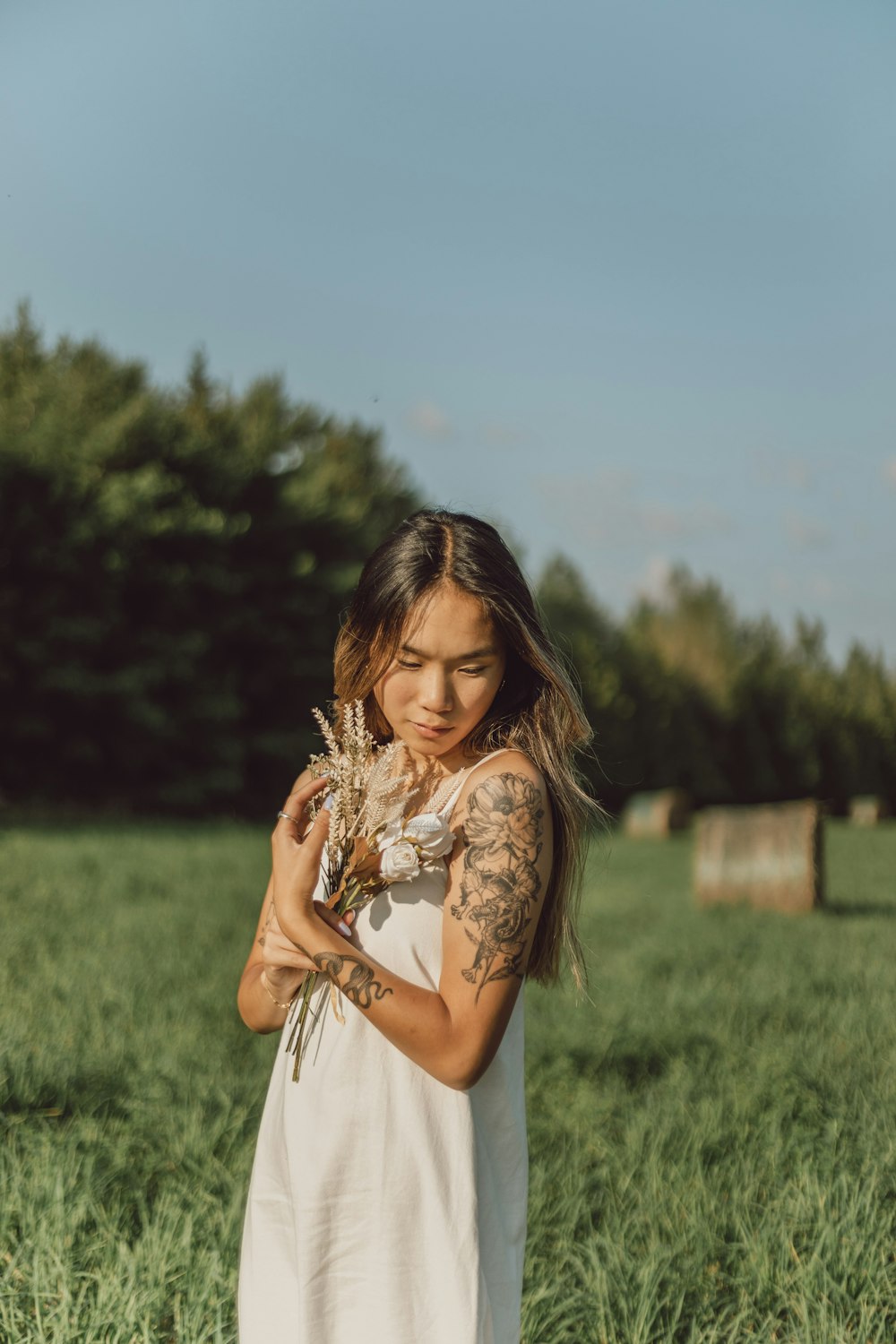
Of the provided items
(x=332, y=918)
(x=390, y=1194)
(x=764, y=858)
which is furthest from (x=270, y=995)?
(x=764, y=858)

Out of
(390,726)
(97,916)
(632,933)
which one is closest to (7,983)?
(97,916)

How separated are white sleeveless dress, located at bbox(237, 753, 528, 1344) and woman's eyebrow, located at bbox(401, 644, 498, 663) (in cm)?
24

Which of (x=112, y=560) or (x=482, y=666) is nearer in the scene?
(x=482, y=666)

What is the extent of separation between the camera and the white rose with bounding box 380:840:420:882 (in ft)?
5.71

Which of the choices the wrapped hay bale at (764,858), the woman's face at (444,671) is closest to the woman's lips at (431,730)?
the woman's face at (444,671)

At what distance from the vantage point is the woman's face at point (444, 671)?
74.5 inches

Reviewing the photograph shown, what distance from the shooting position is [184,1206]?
3.28 metres

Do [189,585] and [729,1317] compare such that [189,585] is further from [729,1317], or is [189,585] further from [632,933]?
[729,1317]

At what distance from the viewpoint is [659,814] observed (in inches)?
941

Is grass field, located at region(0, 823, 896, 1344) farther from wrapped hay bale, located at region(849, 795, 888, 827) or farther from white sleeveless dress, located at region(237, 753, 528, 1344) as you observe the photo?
wrapped hay bale, located at region(849, 795, 888, 827)

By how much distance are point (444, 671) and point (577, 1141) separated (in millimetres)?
2592

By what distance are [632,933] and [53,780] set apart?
13187 millimetres

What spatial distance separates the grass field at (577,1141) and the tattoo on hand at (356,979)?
1.37 meters

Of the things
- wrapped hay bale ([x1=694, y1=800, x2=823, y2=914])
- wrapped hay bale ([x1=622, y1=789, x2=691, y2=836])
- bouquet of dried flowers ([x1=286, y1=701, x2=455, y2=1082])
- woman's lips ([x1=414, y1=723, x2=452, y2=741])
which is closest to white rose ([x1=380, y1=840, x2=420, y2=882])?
bouquet of dried flowers ([x1=286, y1=701, x2=455, y2=1082])
